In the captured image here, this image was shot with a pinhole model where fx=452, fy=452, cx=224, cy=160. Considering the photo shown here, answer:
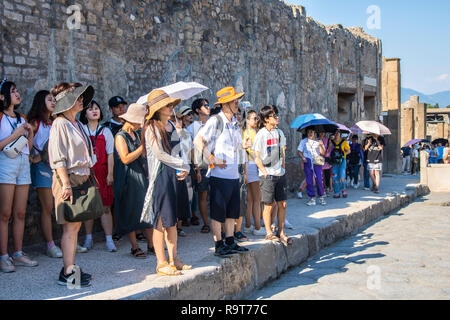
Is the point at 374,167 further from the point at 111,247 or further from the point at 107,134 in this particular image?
the point at 111,247

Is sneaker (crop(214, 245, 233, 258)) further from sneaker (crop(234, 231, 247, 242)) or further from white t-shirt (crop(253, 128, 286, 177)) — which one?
white t-shirt (crop(253, 128, 286, 177))

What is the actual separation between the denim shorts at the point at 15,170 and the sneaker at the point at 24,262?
70 cm

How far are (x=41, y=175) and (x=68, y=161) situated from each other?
3.98ft

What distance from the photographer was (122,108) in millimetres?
5629

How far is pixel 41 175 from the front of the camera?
15.2 feet

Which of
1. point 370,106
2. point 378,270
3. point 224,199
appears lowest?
point 378,270

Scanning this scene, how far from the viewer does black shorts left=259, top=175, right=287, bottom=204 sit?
17.6 ft

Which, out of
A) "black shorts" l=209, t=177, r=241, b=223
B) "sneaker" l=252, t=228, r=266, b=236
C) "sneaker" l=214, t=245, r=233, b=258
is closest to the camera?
"sneaker" l=214, t=245, r=233, b=258

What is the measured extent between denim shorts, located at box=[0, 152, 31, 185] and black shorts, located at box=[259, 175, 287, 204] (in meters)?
2.59

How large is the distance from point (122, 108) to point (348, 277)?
3.30 meters

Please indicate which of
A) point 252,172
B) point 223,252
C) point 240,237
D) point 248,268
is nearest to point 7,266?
point 223,252

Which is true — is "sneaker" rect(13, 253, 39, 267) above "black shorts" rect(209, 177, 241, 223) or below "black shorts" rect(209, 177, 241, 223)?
below

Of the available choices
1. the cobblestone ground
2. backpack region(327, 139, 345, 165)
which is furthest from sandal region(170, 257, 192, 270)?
backpack region(327, 139, 345, 165)
